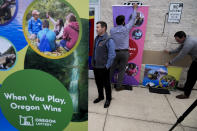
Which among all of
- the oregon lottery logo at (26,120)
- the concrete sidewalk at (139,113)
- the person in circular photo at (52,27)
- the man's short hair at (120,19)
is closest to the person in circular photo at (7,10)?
the person in circular photo at (52,27)

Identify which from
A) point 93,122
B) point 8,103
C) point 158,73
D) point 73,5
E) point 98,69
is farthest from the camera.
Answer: point 158,73

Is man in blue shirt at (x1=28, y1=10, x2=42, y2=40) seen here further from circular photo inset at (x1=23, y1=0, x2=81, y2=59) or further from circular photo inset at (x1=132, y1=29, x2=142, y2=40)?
circular photo inset at (x1=132, y1=29, x2=142, y2=40)

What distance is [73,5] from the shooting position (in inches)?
33.0

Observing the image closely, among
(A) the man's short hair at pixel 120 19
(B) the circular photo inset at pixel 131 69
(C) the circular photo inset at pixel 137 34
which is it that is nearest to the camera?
(A) the man's short hair at pixel 120 19

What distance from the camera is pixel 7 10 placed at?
875 mm

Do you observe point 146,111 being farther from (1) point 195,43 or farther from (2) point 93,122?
(1) point 195,43

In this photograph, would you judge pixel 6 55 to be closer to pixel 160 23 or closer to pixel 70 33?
pixel 70 33

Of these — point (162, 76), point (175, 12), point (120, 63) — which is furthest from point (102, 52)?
point (175, 12)

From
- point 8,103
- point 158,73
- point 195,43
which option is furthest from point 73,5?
point 158,73

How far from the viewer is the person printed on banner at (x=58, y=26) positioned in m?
0.87

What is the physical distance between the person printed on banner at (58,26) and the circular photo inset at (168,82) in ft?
11.4

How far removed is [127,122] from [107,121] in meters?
0.35

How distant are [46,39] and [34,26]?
104mm

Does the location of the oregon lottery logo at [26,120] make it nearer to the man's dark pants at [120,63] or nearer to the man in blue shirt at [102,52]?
the man in blue shirt at [102,52]
